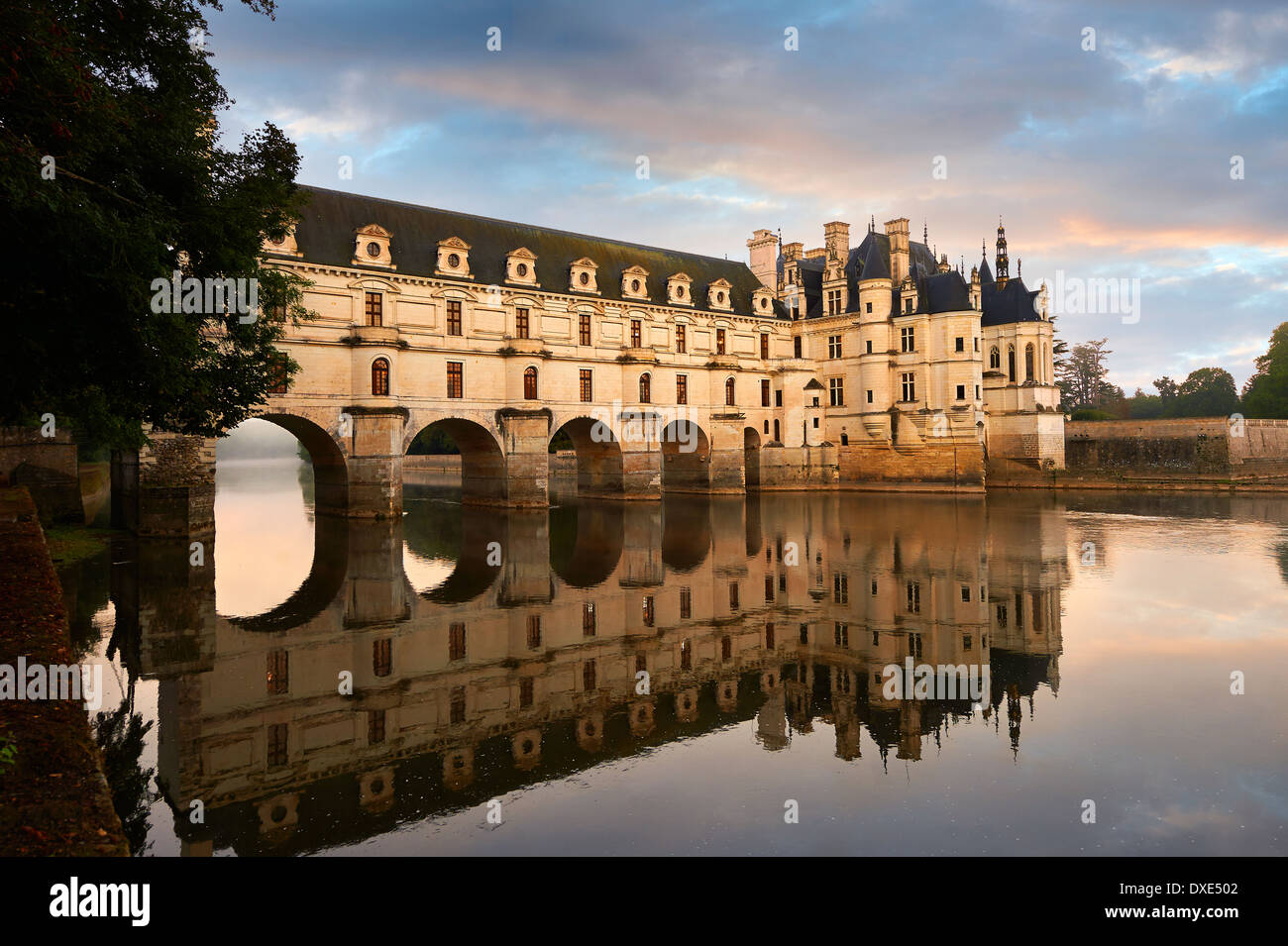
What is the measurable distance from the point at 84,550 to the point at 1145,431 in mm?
54931

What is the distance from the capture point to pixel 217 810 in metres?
6.69

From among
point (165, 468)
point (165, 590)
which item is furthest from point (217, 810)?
point (165, 468)

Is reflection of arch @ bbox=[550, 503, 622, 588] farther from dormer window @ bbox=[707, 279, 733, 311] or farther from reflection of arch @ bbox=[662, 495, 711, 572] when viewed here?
dormer window @ bbox=[707, 279, 733, 311]

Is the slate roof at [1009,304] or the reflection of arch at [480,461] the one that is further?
the slate roof at [1009,304]

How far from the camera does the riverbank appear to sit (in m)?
4.43

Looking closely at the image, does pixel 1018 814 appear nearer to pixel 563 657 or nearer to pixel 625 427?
pixel 563 657

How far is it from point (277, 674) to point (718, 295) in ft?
126

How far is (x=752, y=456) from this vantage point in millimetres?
48188

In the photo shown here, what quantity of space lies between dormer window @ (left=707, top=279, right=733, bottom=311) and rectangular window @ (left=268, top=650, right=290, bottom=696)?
37138 millimetres

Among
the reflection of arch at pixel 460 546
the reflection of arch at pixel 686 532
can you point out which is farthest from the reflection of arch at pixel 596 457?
the reflection of arch at pixel 460 546

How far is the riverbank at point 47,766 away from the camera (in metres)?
4.43

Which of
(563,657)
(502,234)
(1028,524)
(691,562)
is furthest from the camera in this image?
(502,234)

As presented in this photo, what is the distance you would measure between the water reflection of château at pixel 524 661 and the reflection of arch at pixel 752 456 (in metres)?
25.0

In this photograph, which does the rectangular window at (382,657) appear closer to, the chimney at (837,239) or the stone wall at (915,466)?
the stone wall at (915,466)
